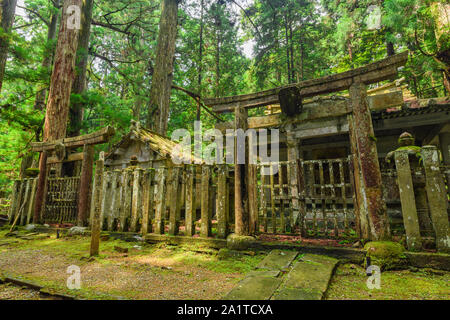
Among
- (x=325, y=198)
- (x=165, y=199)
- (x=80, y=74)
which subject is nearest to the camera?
(x=325, y=198)

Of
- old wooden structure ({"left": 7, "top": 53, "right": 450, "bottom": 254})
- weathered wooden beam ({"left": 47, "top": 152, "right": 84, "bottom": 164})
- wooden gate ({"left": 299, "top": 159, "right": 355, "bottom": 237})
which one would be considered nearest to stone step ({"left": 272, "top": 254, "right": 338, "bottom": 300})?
wooden gate ({"left": 299, "top": 159, "right": 355, "bottom": 237})

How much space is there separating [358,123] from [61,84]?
381 inches

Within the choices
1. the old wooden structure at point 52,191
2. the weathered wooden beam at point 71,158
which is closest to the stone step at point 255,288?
the old wooden structure at point 52,191

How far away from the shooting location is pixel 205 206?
15.4ft

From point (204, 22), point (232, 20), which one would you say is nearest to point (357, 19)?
point (232, 20)

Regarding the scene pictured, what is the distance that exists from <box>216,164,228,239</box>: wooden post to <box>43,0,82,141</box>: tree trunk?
6.89m

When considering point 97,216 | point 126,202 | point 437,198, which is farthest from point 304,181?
point 126,202

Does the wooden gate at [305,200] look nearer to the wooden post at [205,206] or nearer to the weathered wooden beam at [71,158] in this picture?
the wooden post at [205,206]

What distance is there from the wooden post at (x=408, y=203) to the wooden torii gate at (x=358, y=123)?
278mm

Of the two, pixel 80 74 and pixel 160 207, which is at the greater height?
pixel 80 74

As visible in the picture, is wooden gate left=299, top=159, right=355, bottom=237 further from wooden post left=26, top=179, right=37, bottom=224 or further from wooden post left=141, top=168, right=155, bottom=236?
wooden post left=26, top=179, right=37, bottom=224

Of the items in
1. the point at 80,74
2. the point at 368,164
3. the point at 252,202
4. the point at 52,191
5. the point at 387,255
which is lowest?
the point at 387,255

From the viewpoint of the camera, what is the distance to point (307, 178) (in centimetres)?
1030

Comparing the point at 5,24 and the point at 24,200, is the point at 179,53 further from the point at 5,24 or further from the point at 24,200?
the point at 24,200
